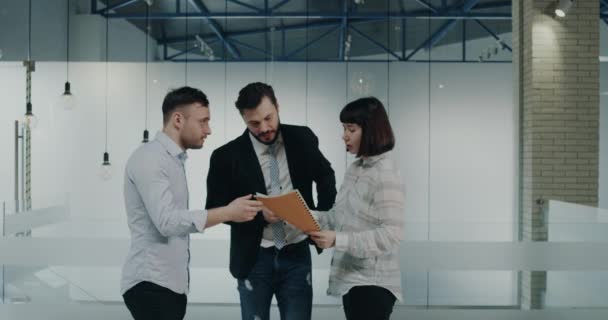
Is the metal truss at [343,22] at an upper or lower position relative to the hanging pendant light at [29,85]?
upper

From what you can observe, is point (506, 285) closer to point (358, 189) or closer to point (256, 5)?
point (256, 5)

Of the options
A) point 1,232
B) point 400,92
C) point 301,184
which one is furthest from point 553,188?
point 1,232

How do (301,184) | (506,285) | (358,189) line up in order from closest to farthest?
(358,189) < (301,184) < (506,285)

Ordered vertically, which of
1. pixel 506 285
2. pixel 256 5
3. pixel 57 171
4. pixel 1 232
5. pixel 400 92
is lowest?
pixel 506 285

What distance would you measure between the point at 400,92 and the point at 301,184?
10.9 feet

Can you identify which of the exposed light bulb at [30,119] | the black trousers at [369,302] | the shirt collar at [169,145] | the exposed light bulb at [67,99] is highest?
the exposed light bulb at [67,99]

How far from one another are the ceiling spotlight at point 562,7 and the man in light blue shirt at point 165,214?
13.9ft

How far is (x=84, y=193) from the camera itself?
5949 mm

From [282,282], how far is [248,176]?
0.42 m

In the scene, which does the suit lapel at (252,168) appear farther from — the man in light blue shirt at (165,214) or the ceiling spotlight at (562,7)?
the ceiling spotlight at (562,7)

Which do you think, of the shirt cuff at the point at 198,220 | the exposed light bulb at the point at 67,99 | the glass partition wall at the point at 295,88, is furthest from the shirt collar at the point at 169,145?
the exposed light bulb at the point at 67,99

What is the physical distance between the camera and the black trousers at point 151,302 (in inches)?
99.2

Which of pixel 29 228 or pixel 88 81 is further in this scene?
pixel 88 81

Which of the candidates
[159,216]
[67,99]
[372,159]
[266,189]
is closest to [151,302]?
[159,216]
